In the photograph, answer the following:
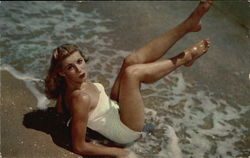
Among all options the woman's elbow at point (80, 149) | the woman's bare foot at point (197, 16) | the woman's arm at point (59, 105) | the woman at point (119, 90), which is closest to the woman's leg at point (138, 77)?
the woman at point (119, 90)

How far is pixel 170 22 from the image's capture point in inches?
265

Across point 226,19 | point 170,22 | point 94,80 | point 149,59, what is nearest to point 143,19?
point 170,22

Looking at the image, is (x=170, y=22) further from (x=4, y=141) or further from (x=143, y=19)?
(x=4, y=141)

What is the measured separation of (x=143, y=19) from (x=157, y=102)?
104 inches

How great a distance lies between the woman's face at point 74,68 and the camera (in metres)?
3.37

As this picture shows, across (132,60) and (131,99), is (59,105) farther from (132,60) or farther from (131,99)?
(132,60)

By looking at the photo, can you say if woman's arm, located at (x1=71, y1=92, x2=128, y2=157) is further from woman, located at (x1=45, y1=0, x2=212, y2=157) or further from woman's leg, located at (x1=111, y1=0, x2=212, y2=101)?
woman's leg, located at (x1=111, y1=0, x2=212, y2=101)

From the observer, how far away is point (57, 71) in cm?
346

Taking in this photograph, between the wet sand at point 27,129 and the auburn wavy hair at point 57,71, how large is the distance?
0.36 meters

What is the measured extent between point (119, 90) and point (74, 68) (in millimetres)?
→ 645

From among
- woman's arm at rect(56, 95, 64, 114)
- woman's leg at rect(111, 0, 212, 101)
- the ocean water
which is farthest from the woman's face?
the ocean water

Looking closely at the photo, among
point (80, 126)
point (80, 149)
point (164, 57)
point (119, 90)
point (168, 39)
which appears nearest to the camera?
point (80, 126)

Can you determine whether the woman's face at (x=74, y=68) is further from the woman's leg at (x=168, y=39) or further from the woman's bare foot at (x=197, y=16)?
the woman's bare foot at (x=197, y=16)

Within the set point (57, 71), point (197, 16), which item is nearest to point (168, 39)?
point (197, 16)
